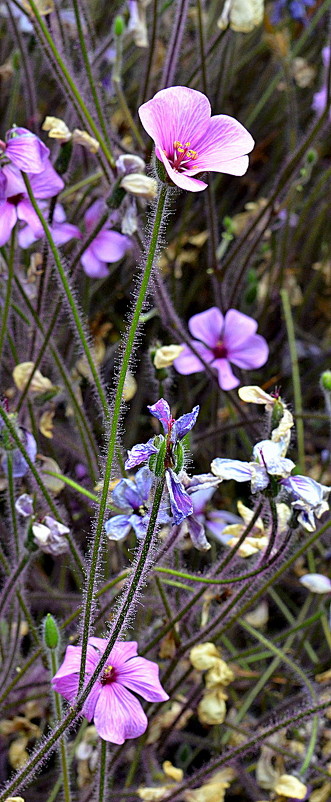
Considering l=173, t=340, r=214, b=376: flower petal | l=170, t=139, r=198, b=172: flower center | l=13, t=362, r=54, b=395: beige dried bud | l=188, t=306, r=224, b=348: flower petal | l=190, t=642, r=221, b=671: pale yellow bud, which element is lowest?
l=190, t=642, r=221, b=671: pale yellow bud

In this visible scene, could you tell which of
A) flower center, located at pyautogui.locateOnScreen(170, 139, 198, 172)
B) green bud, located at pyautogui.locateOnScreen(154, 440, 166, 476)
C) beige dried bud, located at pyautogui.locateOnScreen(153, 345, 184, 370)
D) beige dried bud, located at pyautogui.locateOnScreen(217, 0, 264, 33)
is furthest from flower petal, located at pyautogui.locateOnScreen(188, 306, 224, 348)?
green bud, located at pyautogui.locateOnScreen(154, 440, 166, 476)

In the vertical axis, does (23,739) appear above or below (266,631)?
above

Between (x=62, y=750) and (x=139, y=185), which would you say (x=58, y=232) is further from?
(x=62, y=750)

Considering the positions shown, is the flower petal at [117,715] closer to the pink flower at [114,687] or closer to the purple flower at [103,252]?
the pink flower at [114,687]

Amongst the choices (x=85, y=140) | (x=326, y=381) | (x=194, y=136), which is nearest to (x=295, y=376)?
(x=326, y=381)

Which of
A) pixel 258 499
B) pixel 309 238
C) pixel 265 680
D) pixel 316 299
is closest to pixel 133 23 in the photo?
pixel 309 238

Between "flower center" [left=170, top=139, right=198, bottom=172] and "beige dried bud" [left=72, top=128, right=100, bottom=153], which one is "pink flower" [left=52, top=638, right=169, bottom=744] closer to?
"flower center" [left=170, top=139, right=198, bottom=172]

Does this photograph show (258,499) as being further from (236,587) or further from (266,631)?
(266,631)
